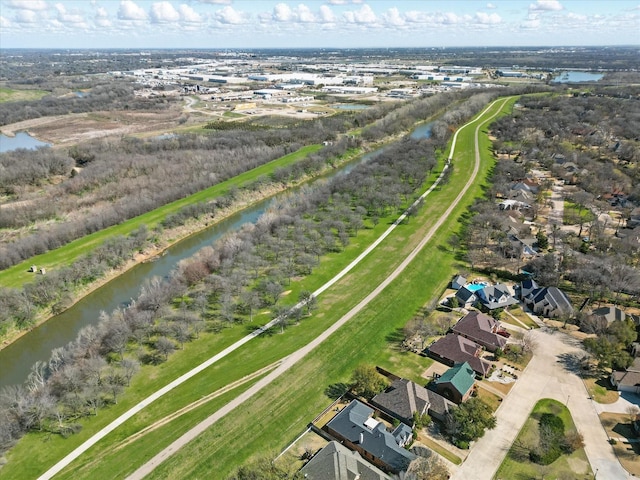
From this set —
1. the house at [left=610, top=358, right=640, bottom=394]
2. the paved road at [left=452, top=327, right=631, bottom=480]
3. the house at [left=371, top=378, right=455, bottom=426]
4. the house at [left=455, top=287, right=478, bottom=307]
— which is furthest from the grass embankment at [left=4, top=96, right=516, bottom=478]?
the house at [left=610, top=358, right=640, bottom=394]

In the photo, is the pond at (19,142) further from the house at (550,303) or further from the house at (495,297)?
the house at (550,303)

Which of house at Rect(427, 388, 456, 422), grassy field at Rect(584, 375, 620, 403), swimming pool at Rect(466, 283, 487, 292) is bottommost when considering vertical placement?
house at Rect(427, 388, 456, 422)

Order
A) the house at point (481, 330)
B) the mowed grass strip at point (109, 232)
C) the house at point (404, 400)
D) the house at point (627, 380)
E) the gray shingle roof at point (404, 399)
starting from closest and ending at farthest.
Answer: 1. the house at point (404, 400)
2. the gray shingle roof at point (404, 399)
3. the house at point (627, 380)
4. the house at point (481, 330)
5. the mowed grass strip at point (109, 232)

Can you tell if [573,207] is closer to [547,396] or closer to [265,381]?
[547,396]

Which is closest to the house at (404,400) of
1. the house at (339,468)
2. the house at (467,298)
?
the house at (339,468)

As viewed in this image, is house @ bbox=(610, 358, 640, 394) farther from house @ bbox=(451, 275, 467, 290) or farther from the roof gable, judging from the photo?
house @ bbox=(451, 275, 467, 290)
